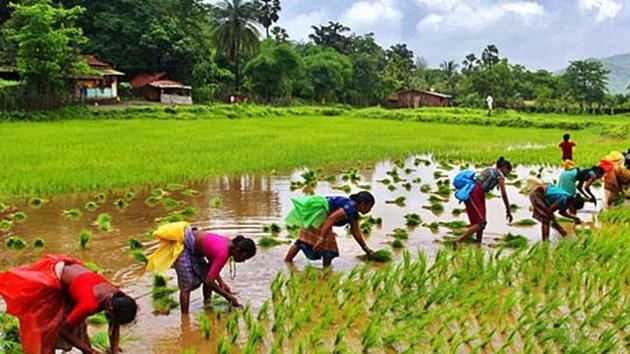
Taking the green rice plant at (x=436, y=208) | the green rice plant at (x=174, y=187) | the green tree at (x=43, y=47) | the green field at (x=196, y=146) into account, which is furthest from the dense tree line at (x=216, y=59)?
the green rice plant at (x=436, y=208)

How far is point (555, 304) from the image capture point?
17.1ft

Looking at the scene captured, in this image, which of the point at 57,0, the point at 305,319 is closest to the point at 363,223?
the point at 305,319

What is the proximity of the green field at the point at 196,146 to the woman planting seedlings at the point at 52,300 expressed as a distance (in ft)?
26.6

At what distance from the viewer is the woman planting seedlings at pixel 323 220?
6.41 m

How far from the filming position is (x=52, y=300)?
3896 millimetres

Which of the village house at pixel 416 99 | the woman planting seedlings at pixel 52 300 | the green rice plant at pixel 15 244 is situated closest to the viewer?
the woman planting seedlings at pixel 52 300

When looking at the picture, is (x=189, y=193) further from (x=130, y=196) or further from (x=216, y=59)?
(x=216, y=59)

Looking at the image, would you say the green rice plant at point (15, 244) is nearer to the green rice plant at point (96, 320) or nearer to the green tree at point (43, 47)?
the green rice plant at point (96, 320)

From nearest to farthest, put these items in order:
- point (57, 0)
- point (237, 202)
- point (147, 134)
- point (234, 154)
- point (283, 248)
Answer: point (283, 248)
point (237, 202)
point (234, 154)
point (147, 134)
point (57, 0)

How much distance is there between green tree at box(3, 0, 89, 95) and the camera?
3042 cm

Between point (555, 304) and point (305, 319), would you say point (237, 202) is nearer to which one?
point (305, 319)

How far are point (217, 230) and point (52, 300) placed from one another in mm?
5008

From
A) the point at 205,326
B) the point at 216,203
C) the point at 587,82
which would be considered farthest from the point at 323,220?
the point at 587,82

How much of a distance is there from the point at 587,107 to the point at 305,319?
171 feet
